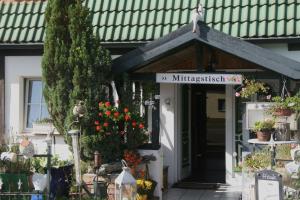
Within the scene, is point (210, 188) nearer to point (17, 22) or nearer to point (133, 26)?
point (133, 26)

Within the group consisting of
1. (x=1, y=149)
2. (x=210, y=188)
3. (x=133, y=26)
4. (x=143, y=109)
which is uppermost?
(x=133, y=26)

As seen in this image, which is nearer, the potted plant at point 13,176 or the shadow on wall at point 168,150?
the potted plant at point 13,176

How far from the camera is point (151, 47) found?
10648 mm

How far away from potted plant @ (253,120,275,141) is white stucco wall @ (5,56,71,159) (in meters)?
5.29

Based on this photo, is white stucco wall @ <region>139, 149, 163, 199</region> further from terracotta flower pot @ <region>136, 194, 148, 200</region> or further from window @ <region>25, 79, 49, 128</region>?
window @ <region>25, 79, 49, 128</region>

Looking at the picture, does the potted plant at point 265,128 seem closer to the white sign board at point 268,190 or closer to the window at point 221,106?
the white sign board at point 268,190

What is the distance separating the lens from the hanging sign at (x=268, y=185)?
26.2 feet

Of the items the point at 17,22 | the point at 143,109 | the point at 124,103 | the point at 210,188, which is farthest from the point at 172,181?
the point at 17,22

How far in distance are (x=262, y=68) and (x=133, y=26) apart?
3.20 m

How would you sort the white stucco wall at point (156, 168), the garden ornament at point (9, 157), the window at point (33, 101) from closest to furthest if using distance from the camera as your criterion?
the garden ornament at point (9, 157), the white stucco wall at point (156, 168), the window at point (33, 101)

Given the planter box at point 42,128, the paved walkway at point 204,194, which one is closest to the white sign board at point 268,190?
the paved walkway at point 204,194

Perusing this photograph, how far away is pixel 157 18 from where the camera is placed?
12336 mm

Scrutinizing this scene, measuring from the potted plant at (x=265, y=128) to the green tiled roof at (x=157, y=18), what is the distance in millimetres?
2244

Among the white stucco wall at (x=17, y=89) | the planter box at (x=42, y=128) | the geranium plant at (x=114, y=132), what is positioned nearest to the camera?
the geranium plant at (x=114, y=132)
